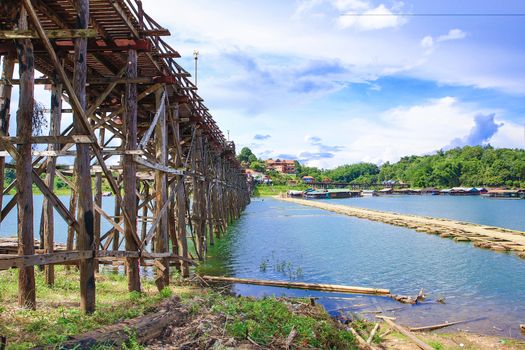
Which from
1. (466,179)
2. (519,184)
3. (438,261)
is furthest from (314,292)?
(466,179)

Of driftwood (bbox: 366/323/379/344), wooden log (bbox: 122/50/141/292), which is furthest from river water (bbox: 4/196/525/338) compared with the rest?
wooden log (bbox: 122/50/141/292)

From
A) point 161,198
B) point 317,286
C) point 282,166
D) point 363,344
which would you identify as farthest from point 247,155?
point 363,344

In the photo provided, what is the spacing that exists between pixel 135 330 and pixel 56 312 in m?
2.63

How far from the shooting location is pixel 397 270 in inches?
787

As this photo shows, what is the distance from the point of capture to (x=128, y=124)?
9500 millimetres

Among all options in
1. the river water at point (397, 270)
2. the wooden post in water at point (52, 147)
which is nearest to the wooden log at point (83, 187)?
the wooden post in water at point (52, 147)

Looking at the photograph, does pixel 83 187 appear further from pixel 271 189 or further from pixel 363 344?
pixel 271 189

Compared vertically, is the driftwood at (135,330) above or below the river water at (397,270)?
above

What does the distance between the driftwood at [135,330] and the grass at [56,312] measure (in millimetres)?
237

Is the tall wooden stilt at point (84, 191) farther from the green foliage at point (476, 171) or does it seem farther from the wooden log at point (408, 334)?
the green foliage at point (476, 171)

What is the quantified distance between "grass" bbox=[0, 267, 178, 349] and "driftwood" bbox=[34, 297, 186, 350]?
24cm

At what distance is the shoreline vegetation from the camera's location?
5.84 meters

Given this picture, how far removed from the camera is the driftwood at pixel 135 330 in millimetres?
5215

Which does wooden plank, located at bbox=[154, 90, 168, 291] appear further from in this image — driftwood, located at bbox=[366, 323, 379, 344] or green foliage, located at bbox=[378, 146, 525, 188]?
green foliage, located at bbox=[378, 146, 525, 188]
